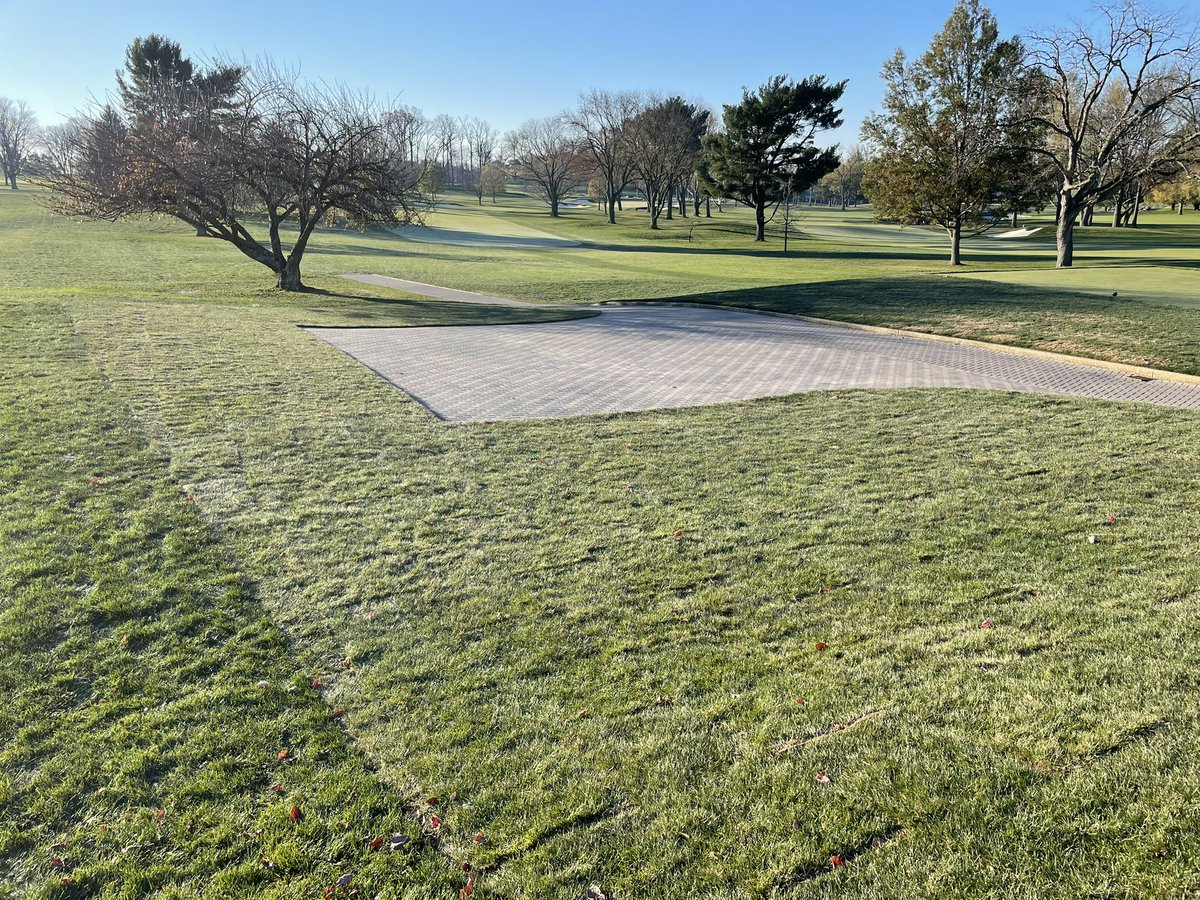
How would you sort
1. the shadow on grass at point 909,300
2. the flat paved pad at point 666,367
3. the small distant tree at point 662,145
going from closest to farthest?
the flat paved pad at point 666,367 < the shadow on grass at point 909,300 < the small distant tree at point 662,145

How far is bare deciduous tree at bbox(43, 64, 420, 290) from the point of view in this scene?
61.4ft

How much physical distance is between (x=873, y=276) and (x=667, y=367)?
1951 centimetres

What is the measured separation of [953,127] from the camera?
34.3 m

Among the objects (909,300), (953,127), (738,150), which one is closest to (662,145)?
(738,150)

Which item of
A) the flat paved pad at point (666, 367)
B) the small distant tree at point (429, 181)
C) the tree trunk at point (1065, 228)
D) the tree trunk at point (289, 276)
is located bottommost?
the flat paved pad at point (666, 367)

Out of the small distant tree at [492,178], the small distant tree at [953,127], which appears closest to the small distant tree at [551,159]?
the small distant tree at [492,178]

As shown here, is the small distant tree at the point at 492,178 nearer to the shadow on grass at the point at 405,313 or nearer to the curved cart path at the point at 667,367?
the shadow on grass at the point at 405,313

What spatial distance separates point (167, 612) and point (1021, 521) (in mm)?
5769

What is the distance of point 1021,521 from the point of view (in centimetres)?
537

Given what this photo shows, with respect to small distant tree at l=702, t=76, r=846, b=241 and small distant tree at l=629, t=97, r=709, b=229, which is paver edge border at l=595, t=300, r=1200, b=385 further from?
small distant tree at l=629, t=97, r=709, b=229

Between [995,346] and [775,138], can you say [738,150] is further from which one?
[995,346]

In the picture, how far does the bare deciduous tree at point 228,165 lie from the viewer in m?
18.7

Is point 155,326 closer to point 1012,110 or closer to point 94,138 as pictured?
point 94,138

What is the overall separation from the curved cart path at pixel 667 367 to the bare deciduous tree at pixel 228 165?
24.1 feet
